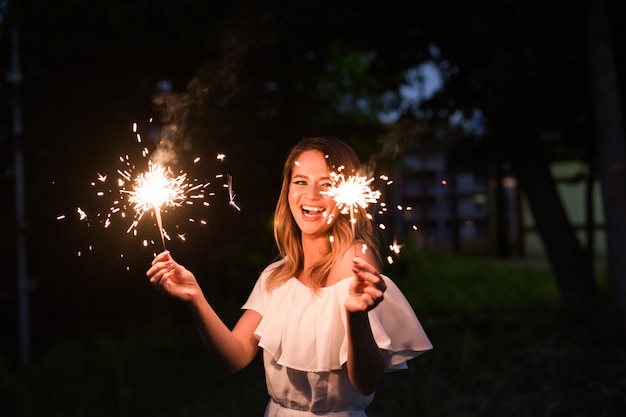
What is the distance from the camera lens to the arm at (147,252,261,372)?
2939 mm

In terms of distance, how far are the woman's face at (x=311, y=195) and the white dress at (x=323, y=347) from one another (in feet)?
0.84

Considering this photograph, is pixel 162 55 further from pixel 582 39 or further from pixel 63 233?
pixel 582 39

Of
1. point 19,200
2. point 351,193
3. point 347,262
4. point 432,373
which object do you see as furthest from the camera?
point 19,200

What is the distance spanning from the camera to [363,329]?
261cm

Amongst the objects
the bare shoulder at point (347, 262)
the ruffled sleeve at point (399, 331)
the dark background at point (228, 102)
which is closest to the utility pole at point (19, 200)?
the dark background at point (228, 102)

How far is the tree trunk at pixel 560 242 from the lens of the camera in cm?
945

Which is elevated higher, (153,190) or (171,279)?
(153,190)

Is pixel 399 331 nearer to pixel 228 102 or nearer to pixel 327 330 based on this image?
pixel 327 330

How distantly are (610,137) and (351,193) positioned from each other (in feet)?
19.0

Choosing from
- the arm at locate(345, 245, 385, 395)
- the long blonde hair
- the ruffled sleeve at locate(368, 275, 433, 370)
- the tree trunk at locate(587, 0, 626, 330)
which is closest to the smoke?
the long blonde hair

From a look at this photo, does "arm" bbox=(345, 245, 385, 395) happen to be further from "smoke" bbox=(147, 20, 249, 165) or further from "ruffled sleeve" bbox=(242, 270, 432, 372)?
"smoke" bbox=(147, 20, 249, 165)

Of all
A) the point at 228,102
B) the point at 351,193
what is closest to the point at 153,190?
the point at 351,193

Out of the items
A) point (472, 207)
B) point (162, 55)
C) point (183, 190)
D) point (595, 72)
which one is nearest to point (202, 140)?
point (162, 55)

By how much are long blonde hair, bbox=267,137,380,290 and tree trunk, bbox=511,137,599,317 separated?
6.68 m
